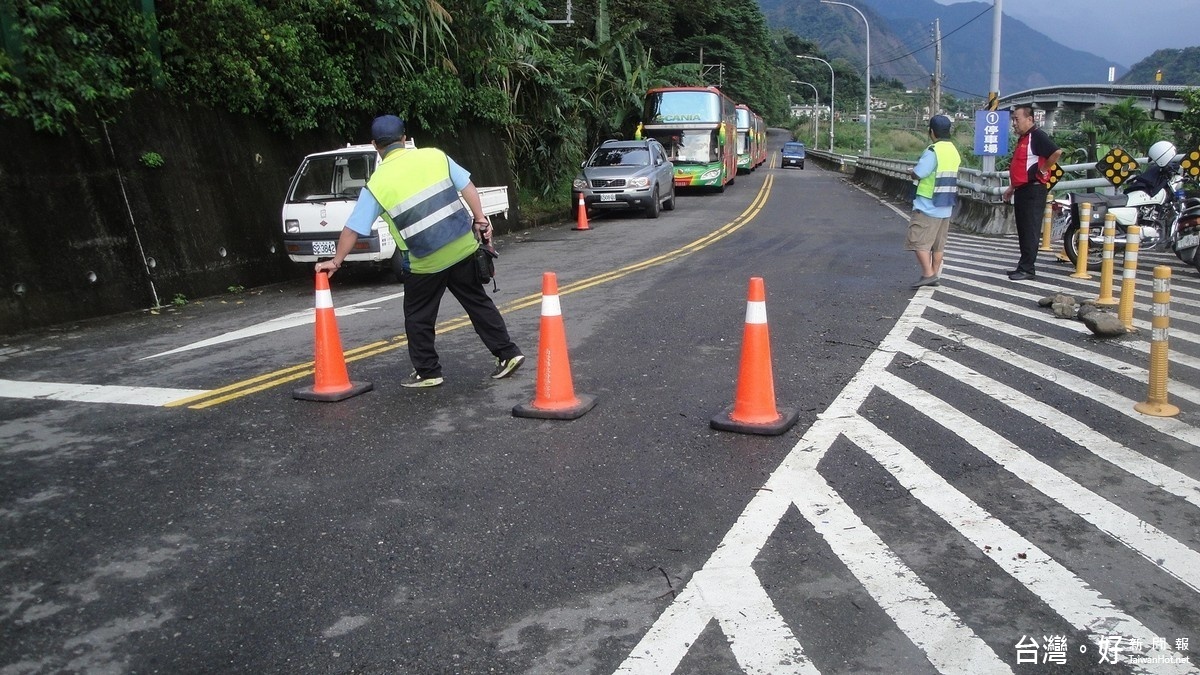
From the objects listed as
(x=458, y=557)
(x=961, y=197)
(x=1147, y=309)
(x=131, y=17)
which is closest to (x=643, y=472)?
(x=458, y=557)

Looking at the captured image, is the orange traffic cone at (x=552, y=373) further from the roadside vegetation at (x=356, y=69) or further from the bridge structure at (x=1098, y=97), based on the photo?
the bridge structure at (x=1098, y=97)

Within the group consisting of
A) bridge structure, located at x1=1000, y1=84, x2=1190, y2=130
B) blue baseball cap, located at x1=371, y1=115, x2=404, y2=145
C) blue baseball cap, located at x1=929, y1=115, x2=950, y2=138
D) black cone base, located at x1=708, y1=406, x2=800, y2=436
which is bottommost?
bridge structure, located at x1=1000, y1=84, x2=1190, y2=130

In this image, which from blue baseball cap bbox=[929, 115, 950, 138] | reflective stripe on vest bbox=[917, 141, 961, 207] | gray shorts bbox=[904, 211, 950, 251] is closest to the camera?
blue baseball cap bbox=[929, 115, 950, 138]

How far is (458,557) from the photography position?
422cm

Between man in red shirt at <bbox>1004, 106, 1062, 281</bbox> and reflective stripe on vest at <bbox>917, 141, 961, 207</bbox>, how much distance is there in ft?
4.37

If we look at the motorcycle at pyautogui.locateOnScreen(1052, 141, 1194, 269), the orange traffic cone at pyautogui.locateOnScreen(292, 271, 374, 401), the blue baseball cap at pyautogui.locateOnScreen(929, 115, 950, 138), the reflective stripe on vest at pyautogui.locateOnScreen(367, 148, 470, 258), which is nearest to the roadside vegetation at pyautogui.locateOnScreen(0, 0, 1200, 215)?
the orange traffic cone at pyautogui.locateOnScreen(292, 271, 374, 401)

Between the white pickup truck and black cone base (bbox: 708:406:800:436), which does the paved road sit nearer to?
black cone base (bbox: 708:406:800:436)

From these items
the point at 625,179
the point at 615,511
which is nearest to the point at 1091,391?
the point at 615,511

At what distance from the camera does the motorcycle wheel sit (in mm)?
12273

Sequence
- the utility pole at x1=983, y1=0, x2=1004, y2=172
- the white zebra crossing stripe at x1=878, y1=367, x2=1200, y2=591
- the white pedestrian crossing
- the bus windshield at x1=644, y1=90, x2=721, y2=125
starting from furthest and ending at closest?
the bus windshield at x1=644, y1=90, x2=721, y2=125, the utility pole at x1=983, y1=0, x2=1004, y2=172, the white zebra crossing stripe at x1=878, y1=367, x2=1200, y2=591, the white pedestrian crossing

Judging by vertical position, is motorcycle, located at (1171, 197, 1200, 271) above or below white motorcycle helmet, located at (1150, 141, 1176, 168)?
below

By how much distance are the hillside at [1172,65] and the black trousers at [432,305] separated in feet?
385

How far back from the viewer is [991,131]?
19469 millimetres

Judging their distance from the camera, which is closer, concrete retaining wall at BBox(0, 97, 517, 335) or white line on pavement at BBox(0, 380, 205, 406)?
white line on pavement at BBox(0, 380, 205, 406)
